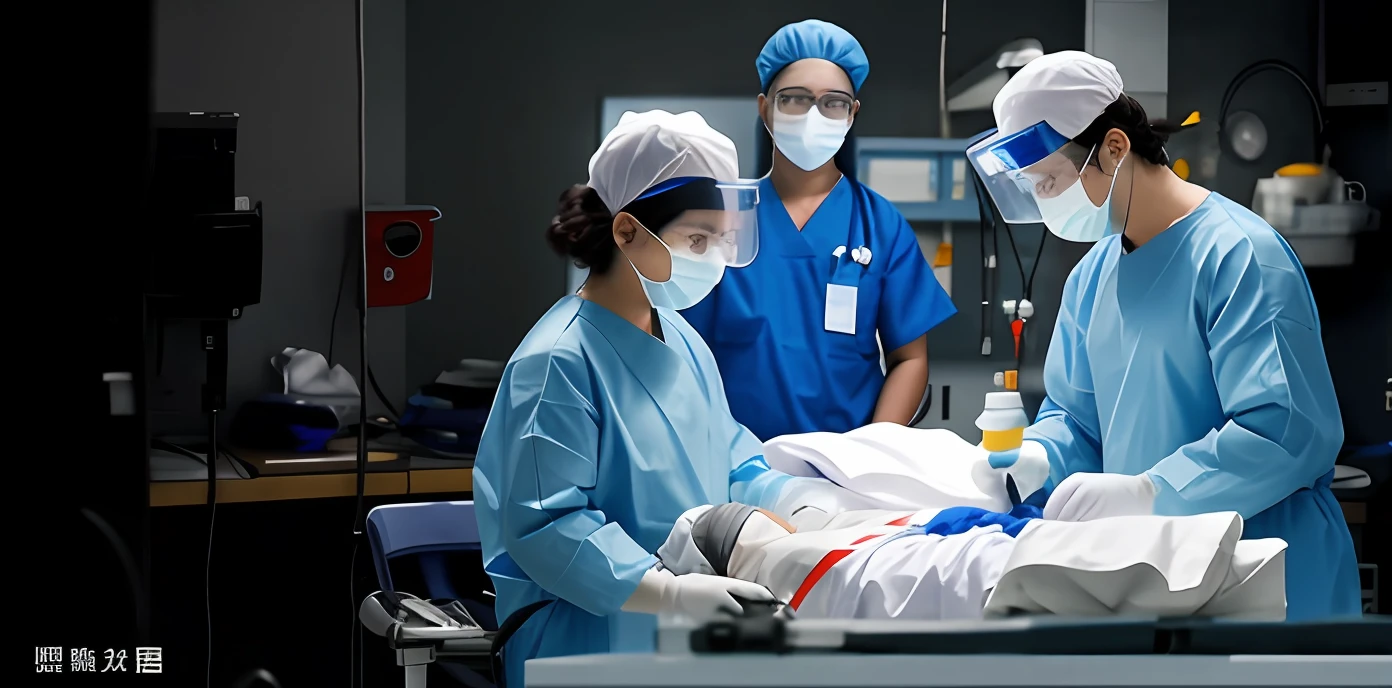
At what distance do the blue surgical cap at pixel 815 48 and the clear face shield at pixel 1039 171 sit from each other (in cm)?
59

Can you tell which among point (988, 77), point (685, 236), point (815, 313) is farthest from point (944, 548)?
point (988, 77)

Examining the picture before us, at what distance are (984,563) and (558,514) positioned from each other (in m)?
0.55

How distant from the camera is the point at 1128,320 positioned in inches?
75.9

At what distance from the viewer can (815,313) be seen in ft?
8.00

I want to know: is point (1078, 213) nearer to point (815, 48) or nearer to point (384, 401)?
point (815, 48)

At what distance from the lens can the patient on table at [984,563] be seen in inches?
45.7

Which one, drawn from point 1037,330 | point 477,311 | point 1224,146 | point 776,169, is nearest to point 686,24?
point 776,169

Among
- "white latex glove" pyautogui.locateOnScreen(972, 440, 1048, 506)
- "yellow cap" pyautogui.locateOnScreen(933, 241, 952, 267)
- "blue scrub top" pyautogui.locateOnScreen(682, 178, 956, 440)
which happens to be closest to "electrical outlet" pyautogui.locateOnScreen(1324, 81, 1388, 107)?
"yellow cap" pyautogui.locateOnScreen(933, 241, 952, 267)

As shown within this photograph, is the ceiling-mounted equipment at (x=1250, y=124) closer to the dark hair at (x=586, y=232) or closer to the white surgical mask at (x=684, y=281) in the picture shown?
the white surgical mask at (x=684, y=281)

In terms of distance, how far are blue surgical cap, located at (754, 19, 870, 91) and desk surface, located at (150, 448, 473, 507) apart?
1.11m

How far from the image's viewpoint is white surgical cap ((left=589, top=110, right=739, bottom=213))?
170 centimetres

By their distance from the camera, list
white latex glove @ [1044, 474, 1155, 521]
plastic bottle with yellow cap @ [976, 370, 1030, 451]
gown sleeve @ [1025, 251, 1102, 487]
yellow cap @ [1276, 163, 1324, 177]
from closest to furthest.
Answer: white latex glove @ [1044, 474, 1155, 521]
plastic bottle with yellow cap @ [976, 370, 1030, 451]
gown sleeve @ [1025, 251, 1102, 487]
yellow cap @ [1276, 163, 1324, 177]

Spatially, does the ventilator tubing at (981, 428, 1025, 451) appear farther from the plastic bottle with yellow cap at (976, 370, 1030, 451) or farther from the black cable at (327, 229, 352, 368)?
the black cable at (327, 229, 352, 368)

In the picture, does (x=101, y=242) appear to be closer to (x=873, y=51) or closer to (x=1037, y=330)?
(x=873, y=51)
